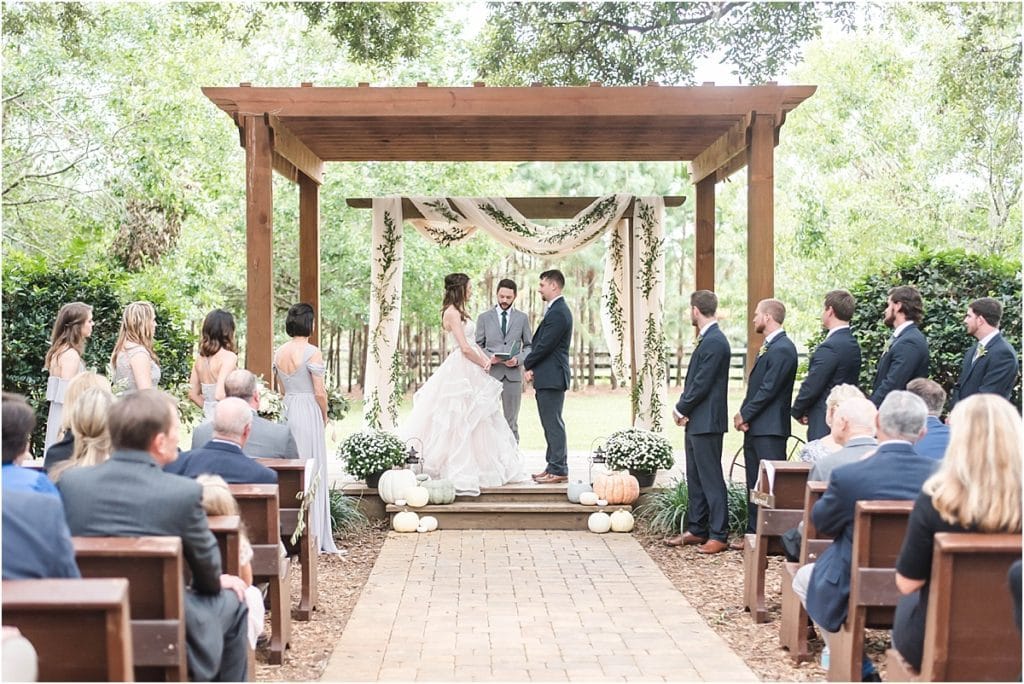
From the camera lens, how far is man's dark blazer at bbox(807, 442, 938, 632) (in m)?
4.50

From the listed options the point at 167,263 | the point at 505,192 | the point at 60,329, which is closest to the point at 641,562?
the point at 60,329

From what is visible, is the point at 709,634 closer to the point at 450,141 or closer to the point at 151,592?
the point at 151,592

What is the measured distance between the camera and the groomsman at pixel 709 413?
8.01 metres

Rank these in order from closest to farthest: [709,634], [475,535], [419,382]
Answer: [709,634]
[475,535]
[419,382]

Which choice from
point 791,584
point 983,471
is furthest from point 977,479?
point 791,584

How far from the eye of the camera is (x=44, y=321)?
32.7 feet

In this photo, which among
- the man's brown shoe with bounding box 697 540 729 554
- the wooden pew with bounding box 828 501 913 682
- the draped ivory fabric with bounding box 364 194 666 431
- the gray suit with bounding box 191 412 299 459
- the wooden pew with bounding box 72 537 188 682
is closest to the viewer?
the wooden pew with bounding box 72 537 188 682

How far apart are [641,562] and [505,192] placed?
2011 centimetres

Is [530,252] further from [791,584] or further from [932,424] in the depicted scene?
[791,584]

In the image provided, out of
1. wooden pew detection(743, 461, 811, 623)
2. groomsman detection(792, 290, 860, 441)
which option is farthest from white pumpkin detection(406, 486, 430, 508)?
wooden pew detection(743, 461, 811, 623)

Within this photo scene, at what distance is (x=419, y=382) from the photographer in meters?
24.5

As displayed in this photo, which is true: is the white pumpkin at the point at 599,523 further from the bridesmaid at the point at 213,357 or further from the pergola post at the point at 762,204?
the bridesmaid at the point at 213,357

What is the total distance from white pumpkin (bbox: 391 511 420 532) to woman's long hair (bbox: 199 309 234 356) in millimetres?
2308

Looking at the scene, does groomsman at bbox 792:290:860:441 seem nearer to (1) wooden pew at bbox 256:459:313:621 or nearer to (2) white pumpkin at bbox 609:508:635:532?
(2) white pumpkin at bbox 609:508:635:532
